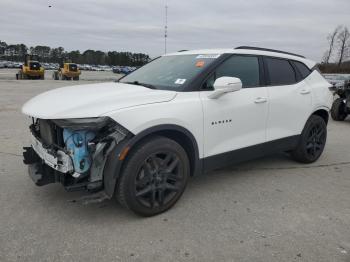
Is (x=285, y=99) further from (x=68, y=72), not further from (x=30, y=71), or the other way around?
(x=68, y=72)

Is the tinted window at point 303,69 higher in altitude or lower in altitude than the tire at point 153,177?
higher

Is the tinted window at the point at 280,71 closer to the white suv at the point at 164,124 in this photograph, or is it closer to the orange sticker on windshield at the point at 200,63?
the white suv at the point at 164,124

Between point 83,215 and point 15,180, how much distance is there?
4.68 feet

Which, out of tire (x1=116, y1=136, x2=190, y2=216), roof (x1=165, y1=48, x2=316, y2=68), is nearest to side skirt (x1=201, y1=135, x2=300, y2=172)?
A: tire (x1=116, y1=136, x2=190, y2=216)

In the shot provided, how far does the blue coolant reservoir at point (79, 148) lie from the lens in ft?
10.5

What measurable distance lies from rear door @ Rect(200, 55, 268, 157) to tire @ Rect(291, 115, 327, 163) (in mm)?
1031

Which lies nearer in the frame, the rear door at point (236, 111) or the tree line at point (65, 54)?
the rear door at point (236, 111)

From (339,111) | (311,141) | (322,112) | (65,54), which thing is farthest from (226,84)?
(65,54)

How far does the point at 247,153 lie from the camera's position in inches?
174

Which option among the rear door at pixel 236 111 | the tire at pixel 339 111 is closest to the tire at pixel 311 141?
the rear door at pixel 236 111

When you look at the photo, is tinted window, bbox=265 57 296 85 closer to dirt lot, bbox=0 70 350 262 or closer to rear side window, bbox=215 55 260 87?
rear side window, bbox=215 55 260 87

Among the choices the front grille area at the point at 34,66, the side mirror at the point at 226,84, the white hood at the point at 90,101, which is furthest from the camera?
the front grille area at the point at 34,66

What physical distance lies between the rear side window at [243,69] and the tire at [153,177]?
3.60 feet

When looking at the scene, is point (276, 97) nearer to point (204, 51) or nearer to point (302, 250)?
point (204, 51)
